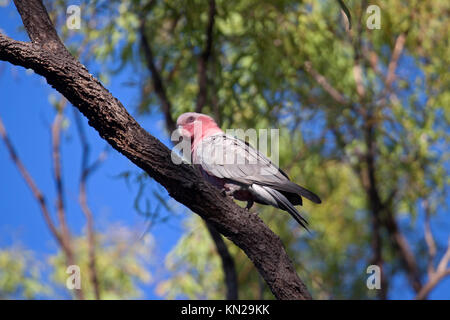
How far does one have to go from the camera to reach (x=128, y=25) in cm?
582

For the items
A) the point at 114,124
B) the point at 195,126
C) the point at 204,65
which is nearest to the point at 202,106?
the point at 204,65

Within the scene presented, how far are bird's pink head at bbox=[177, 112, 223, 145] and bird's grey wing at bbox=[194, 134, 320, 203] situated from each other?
0.73ft

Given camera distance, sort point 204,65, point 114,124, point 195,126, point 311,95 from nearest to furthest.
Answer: point 114,124 → point 195,126 → point 204,65 → point 311,95

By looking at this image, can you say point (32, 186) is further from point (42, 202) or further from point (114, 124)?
point (114, 124)

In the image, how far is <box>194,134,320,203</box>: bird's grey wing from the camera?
3.24 m

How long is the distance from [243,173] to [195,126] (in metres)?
0.66

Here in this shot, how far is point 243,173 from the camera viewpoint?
328 centimetres

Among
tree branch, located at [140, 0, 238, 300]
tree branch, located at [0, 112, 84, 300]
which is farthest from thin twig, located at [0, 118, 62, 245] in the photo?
tree branch, located at [140, 0, 238, 300]

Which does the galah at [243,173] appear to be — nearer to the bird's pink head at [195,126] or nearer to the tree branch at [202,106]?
the bird's pink head at [195,126]

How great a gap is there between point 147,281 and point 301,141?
131 inches

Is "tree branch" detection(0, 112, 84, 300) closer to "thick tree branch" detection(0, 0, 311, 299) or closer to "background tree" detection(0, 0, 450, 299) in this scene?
"background tree" detection(0, 0, 450, 299)

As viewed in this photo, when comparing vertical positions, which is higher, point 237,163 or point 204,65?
point 204,65
